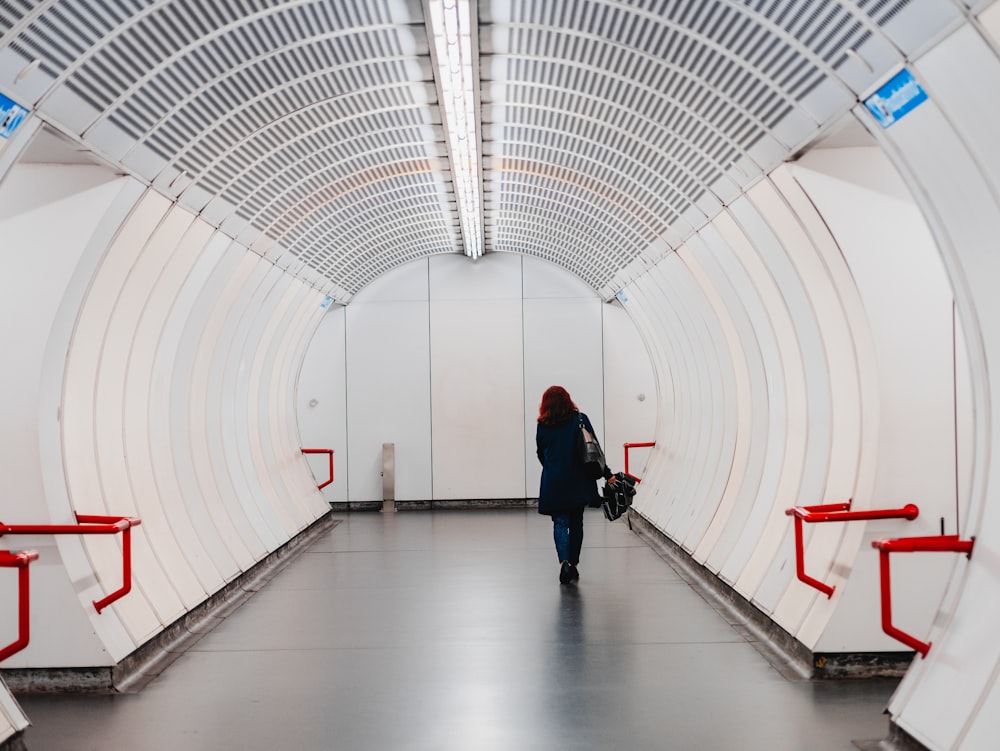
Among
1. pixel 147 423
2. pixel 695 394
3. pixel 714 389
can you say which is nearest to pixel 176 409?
pixel 147 423

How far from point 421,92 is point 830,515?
4345 mm

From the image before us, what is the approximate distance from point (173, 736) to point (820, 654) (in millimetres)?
3778

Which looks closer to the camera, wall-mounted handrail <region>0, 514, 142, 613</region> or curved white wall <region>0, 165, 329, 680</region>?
wall-mounted handrail <region>0, 514, 142, 613</region>

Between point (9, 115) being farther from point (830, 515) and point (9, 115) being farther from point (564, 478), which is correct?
point (564, 478)

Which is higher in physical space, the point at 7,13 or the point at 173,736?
the point at 7,13

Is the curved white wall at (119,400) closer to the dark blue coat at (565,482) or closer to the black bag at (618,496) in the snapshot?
the dark blue coat at (565,482)

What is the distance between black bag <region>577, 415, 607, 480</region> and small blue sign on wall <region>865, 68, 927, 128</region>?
5023 millimetres

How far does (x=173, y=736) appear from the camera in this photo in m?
5.57

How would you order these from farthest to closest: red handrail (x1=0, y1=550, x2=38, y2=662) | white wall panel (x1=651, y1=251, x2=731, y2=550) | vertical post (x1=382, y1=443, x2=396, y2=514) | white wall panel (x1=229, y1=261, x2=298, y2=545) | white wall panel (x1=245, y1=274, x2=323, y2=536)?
vertical post (x1=382, y1=443, x2=396, y2=514)
white wall panel (x1=245, y1=274, x2=323, y2=536)
white wall panel (x1=229, y1=261, x2=298, y2=545)
white wall panel (x1=651, y1=251, x2=731, y2=550)
red handrail (x1=0, y1=550, x2=38, y2=662)

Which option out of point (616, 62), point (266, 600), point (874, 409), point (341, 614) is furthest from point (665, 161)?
point (266, 600)

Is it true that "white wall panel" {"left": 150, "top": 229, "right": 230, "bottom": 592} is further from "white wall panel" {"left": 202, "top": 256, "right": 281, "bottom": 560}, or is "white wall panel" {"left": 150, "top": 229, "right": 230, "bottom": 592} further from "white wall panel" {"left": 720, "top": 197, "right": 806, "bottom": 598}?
"white wall panel" {"left": 720, "top": 197, "right": 806, "bottom": 598}

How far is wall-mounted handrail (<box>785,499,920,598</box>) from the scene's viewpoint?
20.0 ft

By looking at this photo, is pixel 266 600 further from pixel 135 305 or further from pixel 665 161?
pixel 665 161

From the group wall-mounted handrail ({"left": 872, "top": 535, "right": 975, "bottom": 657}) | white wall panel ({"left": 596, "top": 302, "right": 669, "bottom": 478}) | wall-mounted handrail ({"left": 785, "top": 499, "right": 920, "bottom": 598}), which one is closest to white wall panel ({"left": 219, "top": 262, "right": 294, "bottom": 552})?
white wall panel ({"left": 596, "top": 302, "right": 669, "bottom": 478})
